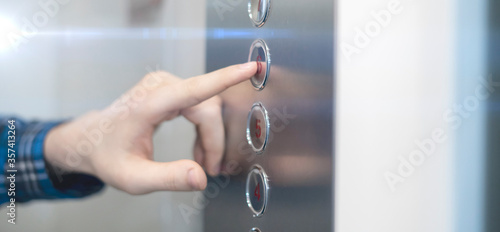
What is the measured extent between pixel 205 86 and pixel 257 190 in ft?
0.57

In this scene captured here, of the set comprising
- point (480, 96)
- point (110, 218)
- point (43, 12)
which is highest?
point (43, 12)

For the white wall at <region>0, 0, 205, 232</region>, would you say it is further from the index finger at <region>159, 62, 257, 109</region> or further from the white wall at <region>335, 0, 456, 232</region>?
the white wall at <region>335, 0, 456, 232</region>

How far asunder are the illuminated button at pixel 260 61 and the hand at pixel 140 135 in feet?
0.30

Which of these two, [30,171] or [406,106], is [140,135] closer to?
[30,171]

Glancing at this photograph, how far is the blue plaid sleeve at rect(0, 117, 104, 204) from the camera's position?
70cm

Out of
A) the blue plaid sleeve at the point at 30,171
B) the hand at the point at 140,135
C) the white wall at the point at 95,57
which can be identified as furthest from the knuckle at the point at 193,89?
the blue plaid sleeve at the point at 30,171

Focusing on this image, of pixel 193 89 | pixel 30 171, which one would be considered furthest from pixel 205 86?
pixel 30 171

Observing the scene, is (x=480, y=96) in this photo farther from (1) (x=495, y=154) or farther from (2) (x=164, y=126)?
(2) (x=164, y=126)

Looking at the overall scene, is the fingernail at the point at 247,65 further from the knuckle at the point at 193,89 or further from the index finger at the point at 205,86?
the knuckle at the point at 193,89

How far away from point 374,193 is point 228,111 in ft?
1.07

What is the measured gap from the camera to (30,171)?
698mm

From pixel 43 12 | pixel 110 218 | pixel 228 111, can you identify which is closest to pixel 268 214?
pixel 228 111

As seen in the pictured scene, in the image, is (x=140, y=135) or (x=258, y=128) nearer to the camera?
(x=258, y=128)

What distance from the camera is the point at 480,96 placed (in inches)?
11.4
